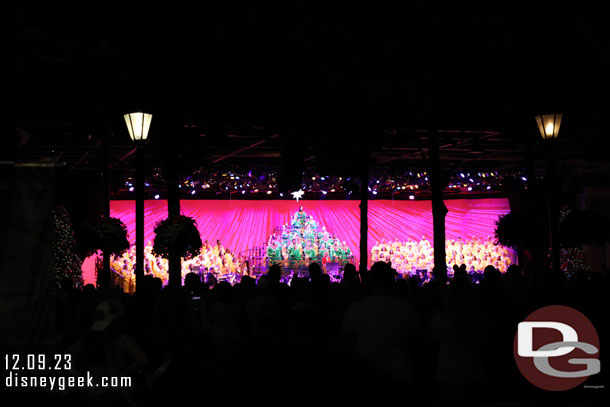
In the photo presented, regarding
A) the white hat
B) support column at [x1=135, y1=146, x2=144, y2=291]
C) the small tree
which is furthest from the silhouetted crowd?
the small tree

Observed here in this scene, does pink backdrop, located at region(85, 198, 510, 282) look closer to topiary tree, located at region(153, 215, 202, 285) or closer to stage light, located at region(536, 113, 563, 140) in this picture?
topiary tree, located at region(153, 215, 202, 285)

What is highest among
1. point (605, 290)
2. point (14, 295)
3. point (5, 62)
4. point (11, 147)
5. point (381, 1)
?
point (381, 1)

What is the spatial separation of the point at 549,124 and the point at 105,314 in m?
5.81

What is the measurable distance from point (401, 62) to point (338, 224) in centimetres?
2134

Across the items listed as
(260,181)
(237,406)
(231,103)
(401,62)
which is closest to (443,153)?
(260,181)

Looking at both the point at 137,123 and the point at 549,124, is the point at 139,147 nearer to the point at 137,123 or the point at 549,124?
the point at 137,123

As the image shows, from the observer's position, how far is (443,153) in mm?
17156

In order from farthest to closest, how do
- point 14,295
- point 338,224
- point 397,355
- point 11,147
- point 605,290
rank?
point 338,224 < point 605,290 < point 397,355 < point 11,147 < point 14,295

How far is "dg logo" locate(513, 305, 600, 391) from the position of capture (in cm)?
671

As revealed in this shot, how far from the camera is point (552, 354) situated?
6.66 metres

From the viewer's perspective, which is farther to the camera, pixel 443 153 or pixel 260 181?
pixel 260 181

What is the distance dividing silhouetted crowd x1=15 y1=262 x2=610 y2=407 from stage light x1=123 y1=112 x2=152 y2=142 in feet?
6.00

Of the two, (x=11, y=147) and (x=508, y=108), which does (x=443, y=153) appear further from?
(x=11, y=147)

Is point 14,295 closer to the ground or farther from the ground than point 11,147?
closer to the ground
